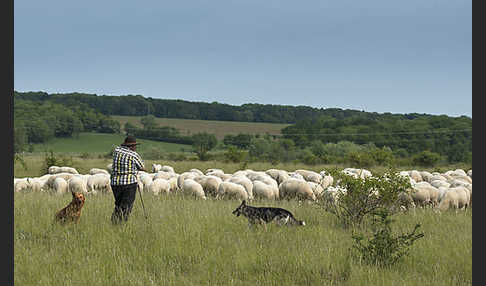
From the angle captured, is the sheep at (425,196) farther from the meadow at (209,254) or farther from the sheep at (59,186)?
the sheep at (59,186)

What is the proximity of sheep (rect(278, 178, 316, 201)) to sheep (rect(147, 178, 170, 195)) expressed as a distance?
397 centimetres

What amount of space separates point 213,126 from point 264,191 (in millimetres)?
66534

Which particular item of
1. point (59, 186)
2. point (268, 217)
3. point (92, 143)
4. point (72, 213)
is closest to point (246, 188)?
point (268, 217)

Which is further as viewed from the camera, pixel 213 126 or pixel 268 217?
pixel 213 126

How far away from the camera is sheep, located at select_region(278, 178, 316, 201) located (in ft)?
43.5

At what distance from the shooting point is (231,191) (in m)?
13.2

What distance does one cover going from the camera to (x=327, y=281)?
5215mm

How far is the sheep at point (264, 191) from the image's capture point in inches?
527

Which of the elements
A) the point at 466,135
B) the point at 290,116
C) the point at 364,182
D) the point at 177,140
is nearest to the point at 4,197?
the point at 364,182

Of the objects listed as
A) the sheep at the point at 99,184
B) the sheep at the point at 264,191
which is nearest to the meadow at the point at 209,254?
the sheep at the point at 264,191

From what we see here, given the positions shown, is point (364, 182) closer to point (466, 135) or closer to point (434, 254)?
point (434, 254)

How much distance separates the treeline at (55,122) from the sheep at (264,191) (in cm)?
5821

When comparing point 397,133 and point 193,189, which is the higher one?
point 397,133

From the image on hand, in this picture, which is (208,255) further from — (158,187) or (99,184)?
(99,184)
